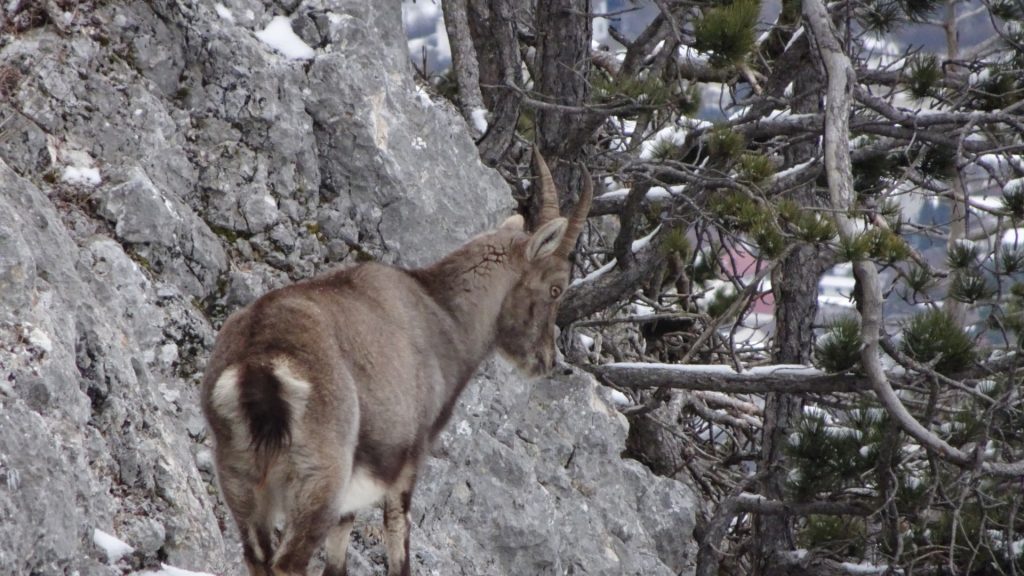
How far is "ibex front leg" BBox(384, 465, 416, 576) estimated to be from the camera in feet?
20.1

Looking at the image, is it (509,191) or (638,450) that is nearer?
(509,191)

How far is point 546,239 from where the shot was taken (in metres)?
7.32

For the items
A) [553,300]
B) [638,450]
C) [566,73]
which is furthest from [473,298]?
[638,450]

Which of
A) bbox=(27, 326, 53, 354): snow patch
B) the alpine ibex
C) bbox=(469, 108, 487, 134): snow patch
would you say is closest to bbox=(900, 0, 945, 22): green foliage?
the alpine ibex

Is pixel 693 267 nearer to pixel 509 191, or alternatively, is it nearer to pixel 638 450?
pixel 638 450

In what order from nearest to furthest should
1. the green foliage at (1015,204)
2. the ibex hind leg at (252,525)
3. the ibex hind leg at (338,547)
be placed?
the ibex hind leg at (252,525) → the ibex hind leg at (338,547) → the green foliage at (1015,204)

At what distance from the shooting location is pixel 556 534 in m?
8.66

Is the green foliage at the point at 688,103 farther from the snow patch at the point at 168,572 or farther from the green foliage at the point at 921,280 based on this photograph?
the snow patch at the point at 168,572

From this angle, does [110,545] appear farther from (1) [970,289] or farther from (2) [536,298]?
(1) [970,289]

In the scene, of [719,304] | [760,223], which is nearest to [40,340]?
[760,223]

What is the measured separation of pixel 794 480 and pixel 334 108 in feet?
14.0

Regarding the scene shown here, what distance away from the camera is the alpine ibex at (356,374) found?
5.02m

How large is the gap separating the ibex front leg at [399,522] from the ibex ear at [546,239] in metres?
1.75

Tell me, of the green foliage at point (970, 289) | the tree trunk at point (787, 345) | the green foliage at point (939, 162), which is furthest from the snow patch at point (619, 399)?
the green foliage at point (939, 162)
